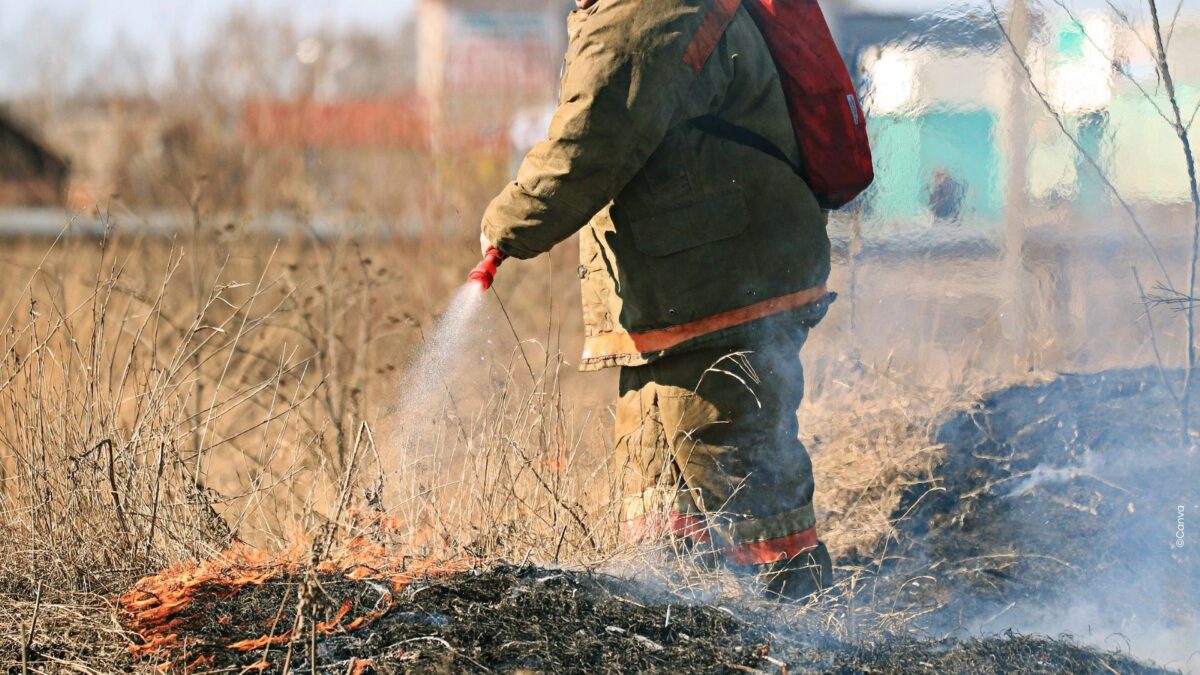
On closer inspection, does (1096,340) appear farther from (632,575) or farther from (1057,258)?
(632,575)

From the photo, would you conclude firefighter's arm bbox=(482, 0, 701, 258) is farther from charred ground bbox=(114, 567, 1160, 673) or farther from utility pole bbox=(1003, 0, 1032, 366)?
utility pole bbox=(1003, 0, 1032, 366)

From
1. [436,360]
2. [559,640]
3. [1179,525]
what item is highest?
[436,360]

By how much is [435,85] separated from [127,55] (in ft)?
11.1

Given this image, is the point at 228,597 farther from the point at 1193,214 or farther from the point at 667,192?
the point at 1193,214

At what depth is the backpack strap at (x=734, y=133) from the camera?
10.1 feet

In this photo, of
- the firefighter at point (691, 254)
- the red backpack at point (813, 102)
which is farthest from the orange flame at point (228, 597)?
the red backpack at point (813, 102)

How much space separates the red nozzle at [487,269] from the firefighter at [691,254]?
0.12 feet

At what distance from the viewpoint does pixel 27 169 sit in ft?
50.1

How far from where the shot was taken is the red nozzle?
300 centimetres

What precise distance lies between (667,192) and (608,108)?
318 mm

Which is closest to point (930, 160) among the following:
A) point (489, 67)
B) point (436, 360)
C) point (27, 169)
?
point (436, 360)

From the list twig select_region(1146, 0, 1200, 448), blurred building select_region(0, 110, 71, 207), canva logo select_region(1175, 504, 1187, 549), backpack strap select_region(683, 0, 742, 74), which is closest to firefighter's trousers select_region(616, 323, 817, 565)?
backpack strap select_region(683, 0, 742, 74)

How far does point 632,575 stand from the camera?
298cm

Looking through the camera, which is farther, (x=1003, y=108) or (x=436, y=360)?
(x=1003, y=108)
